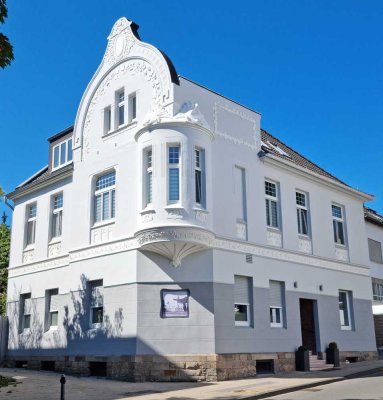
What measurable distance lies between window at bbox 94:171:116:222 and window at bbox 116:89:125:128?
2140 millimetres

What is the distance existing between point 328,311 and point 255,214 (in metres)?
5.88

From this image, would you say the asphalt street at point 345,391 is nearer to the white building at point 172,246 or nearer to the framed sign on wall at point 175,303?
the white building at point 172,246

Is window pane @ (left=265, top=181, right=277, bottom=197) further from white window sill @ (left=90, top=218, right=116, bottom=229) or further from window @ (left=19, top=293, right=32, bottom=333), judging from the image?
window @ (left=19, top=293, right=32, bottom=333)

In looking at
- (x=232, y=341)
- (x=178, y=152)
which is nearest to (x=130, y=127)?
(x=178, y=152)

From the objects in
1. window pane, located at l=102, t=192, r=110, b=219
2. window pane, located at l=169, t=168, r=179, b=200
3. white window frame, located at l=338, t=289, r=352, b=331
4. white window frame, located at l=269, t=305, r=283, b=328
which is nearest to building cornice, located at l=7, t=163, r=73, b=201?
window pane, located at l=102, t=192, r=110, b=219

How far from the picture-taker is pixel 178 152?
18.7 m

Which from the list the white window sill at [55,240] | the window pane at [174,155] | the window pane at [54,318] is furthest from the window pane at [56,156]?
the window pane at [174,155]

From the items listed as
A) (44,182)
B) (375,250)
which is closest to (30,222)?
(44,182)

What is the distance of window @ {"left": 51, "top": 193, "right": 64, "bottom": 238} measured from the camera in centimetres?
2383

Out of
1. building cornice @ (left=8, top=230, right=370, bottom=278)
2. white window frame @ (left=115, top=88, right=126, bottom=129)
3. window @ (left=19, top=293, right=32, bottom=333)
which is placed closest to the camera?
building cornice @ (left=8, top=230, right=370, bottom=278)

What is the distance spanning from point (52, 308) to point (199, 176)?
9222 millimetres

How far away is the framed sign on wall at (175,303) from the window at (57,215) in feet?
25.3

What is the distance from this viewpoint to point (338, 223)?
84.2ft

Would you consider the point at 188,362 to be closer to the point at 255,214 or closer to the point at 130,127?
the point at 255,214
